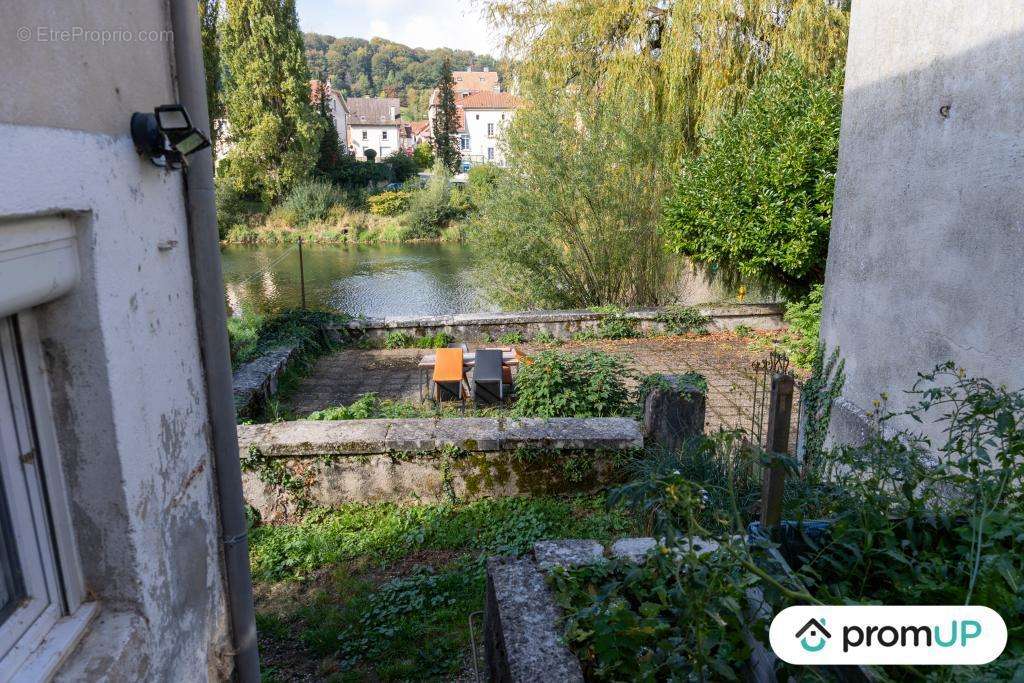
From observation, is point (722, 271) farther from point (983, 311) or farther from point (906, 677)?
point (906, 677)

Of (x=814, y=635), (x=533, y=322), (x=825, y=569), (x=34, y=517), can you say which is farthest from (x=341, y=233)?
(x=814, y=635)

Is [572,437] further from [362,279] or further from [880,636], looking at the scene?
[362,279]

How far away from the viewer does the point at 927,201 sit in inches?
168

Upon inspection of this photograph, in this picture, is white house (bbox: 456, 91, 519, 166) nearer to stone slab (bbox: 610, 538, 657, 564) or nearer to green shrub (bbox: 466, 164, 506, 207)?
green shrub (bbox: 466, 164, 506, 207)

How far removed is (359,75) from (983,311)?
13576 centimetres

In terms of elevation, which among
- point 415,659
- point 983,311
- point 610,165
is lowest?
point 415,659

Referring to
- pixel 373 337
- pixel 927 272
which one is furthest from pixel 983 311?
pixel 373 337

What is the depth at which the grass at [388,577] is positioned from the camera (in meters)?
3.36

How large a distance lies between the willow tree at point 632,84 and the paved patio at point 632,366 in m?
2.40

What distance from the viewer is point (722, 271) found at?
11.3m

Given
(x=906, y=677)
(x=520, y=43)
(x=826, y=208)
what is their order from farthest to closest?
(x=520, y=43)
(x=826, y=208)
(x=906, y=677)

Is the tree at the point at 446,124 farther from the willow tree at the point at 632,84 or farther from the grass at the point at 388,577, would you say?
the grass at the point at 388,577

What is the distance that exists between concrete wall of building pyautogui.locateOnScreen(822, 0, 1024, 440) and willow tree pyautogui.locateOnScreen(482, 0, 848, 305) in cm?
576

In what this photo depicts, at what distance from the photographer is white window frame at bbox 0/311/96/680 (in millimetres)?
1731
